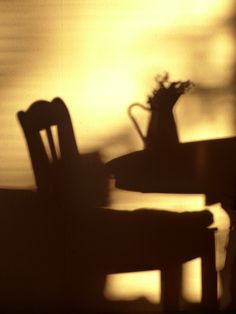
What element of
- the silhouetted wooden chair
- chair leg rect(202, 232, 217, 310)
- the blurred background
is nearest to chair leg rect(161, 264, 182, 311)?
the silhouetted wooden chair

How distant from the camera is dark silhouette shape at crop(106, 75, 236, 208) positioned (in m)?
2.74

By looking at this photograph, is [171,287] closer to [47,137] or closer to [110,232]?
[110,232]

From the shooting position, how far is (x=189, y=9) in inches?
106

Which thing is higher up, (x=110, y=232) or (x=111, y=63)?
(x=111, y=63)

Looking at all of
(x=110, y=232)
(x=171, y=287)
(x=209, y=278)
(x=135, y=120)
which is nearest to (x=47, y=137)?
(x=135, y=120)

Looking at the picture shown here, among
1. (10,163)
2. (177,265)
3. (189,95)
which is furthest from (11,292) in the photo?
(189,95)

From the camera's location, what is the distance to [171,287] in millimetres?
2871

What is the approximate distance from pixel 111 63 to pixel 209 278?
1393 millimetres

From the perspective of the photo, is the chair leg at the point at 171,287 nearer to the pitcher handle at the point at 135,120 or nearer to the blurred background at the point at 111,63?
the blurred background at the point at 111,63

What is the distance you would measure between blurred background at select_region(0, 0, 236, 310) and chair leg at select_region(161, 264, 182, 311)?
0.40m

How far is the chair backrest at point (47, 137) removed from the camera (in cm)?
273

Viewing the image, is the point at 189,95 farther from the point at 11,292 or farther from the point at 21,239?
the point at 11,292

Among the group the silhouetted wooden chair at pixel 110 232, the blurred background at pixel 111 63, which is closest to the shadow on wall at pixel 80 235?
the silhouetted wooden chair at pixel 110 232

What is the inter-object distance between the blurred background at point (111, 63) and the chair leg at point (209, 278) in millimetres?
295
